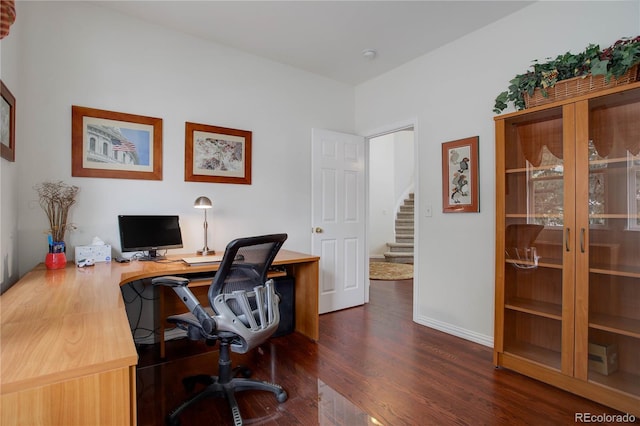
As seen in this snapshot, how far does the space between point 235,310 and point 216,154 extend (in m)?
1.75

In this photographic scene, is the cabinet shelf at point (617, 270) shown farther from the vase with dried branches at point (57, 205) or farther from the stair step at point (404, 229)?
the stair step at point (404, 229)

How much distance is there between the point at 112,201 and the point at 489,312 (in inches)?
126

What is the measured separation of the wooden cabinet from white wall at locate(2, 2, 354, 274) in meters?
2.07

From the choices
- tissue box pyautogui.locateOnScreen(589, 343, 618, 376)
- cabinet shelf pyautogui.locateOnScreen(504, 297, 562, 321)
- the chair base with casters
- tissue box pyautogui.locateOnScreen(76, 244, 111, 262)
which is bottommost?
the chair base with casters

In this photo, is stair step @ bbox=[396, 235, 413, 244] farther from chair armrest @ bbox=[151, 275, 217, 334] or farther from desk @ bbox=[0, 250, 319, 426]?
desk @ bbox=[0, 250, 319, 426]

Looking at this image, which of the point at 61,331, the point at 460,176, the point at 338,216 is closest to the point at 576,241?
the point at 460,176

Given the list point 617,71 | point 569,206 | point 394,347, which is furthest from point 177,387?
point 617,71

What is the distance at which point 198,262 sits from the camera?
7.57 ft

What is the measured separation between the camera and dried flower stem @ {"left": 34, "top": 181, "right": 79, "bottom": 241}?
2.23 meters

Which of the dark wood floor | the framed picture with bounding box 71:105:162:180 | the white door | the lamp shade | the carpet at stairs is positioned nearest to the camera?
the dark wood floor

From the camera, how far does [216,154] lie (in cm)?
301

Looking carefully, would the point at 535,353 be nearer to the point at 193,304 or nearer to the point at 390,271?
the point at 193,304

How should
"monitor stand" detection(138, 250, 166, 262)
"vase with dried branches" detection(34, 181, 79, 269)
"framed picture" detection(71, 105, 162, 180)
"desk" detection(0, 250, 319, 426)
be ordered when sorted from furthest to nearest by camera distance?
"monitor stand" detection(138, 250, 166, 262) → "framed picture" detection(71, 105, 162, 180) → "vase with dried branches" detection(34, 181, 79, 269) → "desk" detection(0, 250, 319, 426)

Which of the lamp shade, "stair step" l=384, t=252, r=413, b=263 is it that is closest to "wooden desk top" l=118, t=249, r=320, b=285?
the lamp shade
